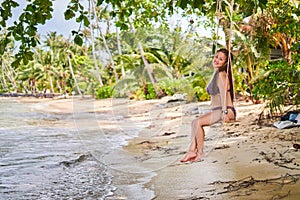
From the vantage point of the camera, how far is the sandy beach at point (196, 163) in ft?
11.3

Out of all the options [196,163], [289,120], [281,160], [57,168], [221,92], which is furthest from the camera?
[289,120]

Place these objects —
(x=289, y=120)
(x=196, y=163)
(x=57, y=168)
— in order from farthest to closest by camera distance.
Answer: (x=289, y=120)
(x=57, y=168)
(x=196, y=163)

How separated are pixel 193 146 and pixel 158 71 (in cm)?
61

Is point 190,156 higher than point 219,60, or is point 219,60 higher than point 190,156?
point 219,60

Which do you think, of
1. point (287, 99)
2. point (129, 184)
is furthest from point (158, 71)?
point (287, 99)

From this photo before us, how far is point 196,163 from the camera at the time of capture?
539cm

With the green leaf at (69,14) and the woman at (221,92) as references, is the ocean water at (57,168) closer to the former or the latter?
the green leaf at (69,14)

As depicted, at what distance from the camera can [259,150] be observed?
553 centimetres

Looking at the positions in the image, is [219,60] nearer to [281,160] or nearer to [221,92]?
Answer: [221,92]

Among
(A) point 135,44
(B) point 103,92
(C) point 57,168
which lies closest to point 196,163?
(B) point 103,92

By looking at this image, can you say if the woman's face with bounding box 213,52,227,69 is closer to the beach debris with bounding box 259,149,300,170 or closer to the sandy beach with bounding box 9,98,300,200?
the sandy beach with bounding box 9,98,300,200

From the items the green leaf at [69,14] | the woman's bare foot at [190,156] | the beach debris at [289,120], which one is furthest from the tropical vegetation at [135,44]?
the beach debris at [289,120]

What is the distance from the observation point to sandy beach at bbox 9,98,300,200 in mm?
3436

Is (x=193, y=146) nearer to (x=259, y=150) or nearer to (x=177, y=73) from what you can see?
(x=177, y=73)
